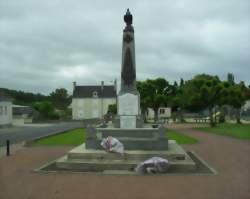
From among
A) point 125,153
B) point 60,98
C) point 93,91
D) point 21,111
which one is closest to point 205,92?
point 125,153

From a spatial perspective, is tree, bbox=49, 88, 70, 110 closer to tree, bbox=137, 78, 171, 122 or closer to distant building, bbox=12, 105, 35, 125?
distant building, bbox=12, 105, 35, 125

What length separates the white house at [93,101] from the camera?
8744cm

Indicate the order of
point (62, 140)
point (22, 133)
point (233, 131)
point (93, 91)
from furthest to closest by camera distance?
1. point (93, 91)
2. point (22, 133)
3. point (233, 131)
4. point (62, 140)

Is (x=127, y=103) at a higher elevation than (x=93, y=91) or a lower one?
lower

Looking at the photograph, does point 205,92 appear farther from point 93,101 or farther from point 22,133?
point 93,101

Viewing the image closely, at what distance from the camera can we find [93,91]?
88812mm

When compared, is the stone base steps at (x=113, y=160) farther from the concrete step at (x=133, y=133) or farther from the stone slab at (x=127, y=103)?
the stone slab at (x=127, y=103)

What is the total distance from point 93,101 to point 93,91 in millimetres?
2278

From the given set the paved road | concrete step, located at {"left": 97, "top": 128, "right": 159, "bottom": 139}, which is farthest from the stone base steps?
the paved road

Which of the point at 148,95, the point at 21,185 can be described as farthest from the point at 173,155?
the point at 148,95

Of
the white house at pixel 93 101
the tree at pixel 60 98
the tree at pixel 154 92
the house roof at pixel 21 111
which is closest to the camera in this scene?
the tree at pixel 154 92

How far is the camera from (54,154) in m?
18.2

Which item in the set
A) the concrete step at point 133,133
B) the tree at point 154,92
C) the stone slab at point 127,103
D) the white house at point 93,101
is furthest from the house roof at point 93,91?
the concrete step at point 133,133

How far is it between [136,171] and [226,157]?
5.56m
